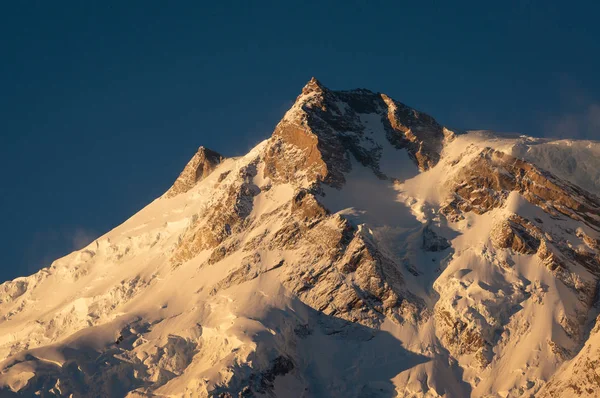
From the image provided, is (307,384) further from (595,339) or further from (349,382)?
(595,339)

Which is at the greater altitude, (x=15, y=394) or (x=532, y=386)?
(x=15, y=394)

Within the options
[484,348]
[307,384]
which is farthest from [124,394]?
[484,348]

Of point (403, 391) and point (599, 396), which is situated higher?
point (403, 391)

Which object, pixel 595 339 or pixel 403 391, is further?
pixel 403 391

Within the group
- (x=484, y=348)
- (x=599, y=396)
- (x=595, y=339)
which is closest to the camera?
(x=599, y=396)

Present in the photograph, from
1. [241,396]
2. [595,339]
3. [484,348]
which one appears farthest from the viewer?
Answer: [484,348]

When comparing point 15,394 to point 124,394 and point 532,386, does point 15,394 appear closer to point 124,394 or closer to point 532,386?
point 124,394

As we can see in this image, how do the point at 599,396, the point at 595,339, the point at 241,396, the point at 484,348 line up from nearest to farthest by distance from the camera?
the point at 599,396 < the point at 595,339 < the point at 241,396 < the point at 484,348

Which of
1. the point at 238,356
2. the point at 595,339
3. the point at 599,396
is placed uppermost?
the point at 238,356

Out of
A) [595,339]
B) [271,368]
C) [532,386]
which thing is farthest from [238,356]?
[595,339]
